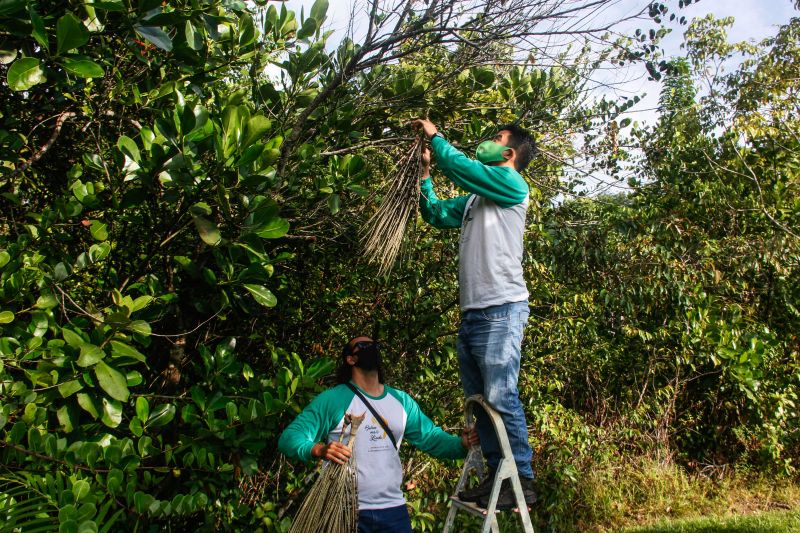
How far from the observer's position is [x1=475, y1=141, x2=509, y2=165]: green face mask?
299cm

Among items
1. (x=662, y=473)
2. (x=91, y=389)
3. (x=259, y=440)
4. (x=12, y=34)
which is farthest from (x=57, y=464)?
(x=662, y=473)

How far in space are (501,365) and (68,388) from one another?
5.76 feet

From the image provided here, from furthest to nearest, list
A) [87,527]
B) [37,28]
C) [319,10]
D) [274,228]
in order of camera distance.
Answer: [319,10]
[274,228]
[37,28]
[87,527]

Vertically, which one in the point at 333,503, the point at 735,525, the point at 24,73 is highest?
the point at 24,73

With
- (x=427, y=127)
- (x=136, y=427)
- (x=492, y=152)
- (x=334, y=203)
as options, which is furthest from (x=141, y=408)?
(x=492, y=152)

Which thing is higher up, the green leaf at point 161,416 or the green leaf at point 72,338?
the green leaf at point 72,338

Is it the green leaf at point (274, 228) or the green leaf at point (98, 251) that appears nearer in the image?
the green leaf at point (274, 228)

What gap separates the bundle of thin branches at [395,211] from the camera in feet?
9.79

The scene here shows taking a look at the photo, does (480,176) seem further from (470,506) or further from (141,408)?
(141,408)

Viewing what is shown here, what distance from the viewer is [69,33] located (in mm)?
2354

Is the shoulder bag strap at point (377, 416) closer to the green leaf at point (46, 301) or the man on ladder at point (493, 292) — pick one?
the man on ladder at point (493, 292)

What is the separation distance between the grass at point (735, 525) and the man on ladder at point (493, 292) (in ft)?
10.1

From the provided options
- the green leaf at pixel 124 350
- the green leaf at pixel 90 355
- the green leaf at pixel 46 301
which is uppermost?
the green leaf at pixel 46 301

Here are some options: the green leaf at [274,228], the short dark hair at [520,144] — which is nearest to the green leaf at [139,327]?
the green leaf at [274,228]
